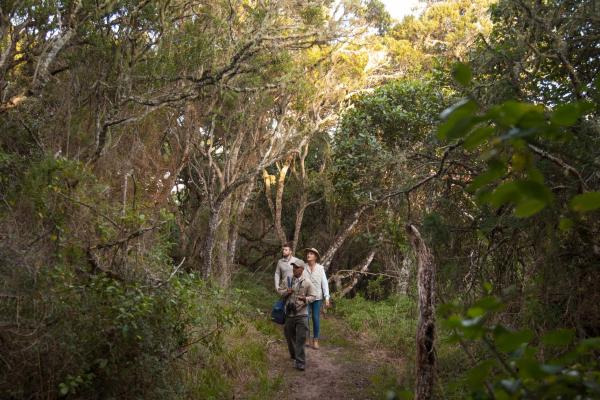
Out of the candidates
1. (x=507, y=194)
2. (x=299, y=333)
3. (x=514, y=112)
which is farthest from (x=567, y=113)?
(x=299, y=333)

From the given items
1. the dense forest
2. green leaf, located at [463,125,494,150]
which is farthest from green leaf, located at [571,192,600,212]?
green leaf, located at [463,125,494,150]

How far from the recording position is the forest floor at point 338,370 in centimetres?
798

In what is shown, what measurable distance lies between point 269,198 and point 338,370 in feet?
26.9

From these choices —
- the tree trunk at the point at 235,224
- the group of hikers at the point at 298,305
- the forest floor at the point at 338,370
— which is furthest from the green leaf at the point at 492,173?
the tree trunk at the point at 235,224

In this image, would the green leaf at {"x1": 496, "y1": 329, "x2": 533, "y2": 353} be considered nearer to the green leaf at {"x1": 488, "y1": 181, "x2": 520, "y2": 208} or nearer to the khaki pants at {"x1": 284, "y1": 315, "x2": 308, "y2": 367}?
the green leaf at {"x1": 488, "y1": 181, "x2": 520, "y2": 208}

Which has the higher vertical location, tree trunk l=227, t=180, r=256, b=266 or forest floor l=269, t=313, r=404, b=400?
tree trunk l=227, t=180, r=256, b=266

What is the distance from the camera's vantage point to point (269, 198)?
54.2ft

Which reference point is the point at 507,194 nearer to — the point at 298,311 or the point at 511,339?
the point at 511,339

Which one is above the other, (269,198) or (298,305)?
(269,198)

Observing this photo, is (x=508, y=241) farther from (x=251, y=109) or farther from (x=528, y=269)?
(x=251, y=109)

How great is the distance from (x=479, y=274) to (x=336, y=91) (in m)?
10.6

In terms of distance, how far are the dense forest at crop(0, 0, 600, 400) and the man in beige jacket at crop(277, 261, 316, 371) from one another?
0.46 meters

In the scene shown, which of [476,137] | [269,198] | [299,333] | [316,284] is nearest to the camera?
[476,137]

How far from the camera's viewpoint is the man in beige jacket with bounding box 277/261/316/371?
890 centimetres
